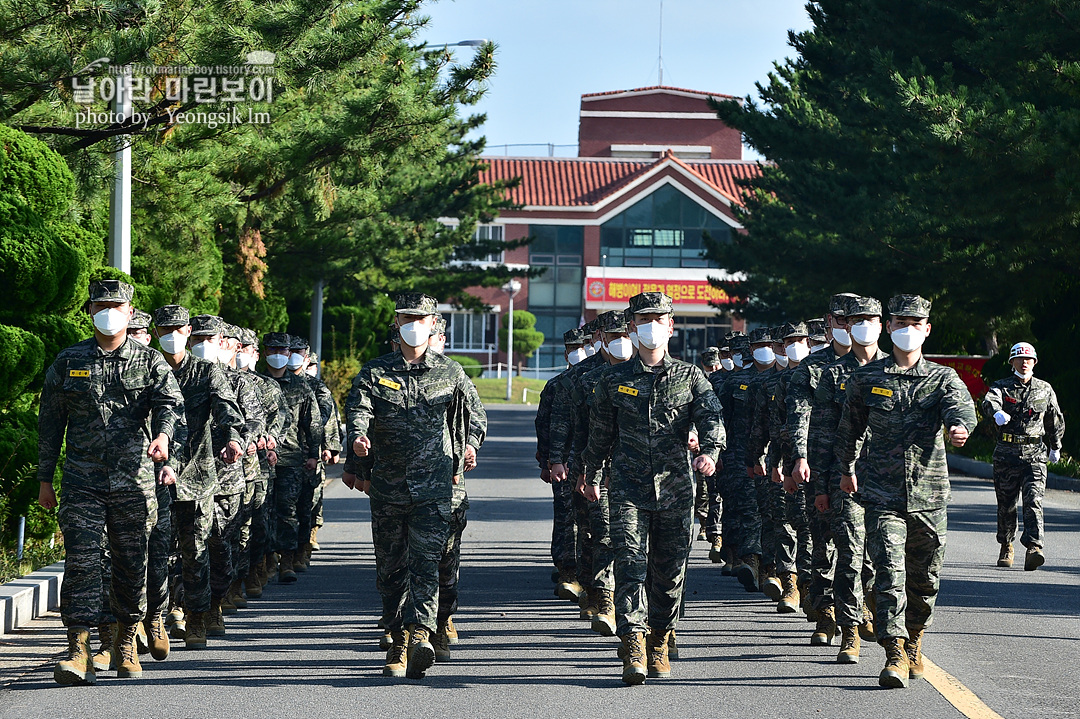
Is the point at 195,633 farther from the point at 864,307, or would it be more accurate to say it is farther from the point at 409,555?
the point at 864,307

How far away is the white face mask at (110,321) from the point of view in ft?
26.1

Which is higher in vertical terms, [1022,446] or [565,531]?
[1022,446]

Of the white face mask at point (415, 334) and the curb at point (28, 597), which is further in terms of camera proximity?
the curb at point (28, 597)

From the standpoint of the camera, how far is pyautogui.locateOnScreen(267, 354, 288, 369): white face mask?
11938 mm

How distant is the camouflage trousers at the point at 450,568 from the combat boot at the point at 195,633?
63.4 inches

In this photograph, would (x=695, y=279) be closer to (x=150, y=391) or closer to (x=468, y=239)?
(x=468, y=239)

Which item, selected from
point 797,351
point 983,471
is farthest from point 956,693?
point 983,471

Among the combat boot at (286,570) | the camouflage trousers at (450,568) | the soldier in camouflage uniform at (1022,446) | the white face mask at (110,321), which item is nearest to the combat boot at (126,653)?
the white face mask at (110,321)

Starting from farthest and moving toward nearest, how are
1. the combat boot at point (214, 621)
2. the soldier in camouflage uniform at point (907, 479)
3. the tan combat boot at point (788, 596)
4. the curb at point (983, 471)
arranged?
the curb at point (983, 471) → the tan combat boot at point (788, 596) → the combat boot at point (214, 621) → the soldier in camouflage uniform at point (907, 479)

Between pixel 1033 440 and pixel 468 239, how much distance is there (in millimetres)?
25693

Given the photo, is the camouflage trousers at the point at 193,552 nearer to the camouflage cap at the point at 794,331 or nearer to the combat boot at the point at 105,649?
the combat boot at the point at 105,649

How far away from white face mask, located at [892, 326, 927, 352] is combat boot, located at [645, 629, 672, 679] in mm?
2249

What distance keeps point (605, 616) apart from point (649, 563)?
135 centimetres

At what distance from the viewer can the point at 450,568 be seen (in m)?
8.59
